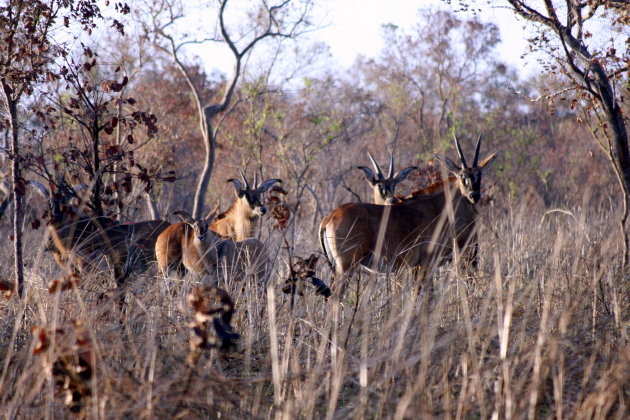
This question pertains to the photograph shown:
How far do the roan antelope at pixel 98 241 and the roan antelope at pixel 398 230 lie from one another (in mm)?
1753

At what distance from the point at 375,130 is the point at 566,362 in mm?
21953

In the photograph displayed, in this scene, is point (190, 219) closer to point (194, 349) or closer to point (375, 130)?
→ point (194, 349)

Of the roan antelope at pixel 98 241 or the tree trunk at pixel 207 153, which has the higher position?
the tree trunk at pixel 207 153

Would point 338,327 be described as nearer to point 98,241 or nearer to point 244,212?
point 98,241

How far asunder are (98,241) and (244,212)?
2.63m

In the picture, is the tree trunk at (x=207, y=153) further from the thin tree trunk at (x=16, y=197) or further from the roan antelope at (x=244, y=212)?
the thin tree trunk at (x=16, y=197)

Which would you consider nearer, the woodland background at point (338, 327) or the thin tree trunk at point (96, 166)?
the woodland background at point (338, 327)

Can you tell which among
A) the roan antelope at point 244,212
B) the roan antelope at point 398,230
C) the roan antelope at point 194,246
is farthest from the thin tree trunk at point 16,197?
the roan antelope at point 244,212

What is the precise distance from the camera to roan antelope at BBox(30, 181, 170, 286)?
553 centimetres

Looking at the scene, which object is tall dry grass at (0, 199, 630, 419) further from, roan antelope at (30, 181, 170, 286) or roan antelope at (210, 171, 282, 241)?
roan antelope at (210, 171, 282, 241)

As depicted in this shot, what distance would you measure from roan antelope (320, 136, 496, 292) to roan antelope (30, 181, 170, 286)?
1.75 m

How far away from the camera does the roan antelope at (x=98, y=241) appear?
5.53 metres

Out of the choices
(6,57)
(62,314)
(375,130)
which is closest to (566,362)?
(62,314)

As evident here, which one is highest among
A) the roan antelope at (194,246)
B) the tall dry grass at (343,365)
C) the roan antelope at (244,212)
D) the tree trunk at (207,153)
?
the tree trunk at (207,153)
